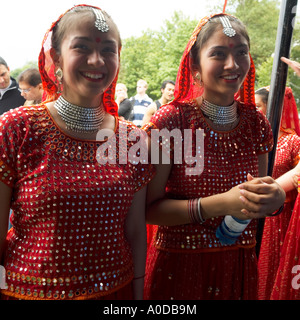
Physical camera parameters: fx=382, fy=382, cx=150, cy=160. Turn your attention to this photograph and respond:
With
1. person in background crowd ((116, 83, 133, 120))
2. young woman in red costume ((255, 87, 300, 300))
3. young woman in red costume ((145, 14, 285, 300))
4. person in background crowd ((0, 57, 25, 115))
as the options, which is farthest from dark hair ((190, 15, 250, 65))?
person in background crowd ((116, 83, 133, 120))

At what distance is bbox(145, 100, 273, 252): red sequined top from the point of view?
1.44 meters

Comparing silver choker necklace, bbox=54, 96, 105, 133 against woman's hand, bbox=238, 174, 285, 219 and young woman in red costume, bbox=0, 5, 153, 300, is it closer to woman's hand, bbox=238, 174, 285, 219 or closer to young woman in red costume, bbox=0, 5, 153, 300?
Answer: young woman in red costume, bbox=0, 5, 153, 300

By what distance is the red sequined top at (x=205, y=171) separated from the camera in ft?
4.71

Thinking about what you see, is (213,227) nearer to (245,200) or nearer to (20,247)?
(245,200)

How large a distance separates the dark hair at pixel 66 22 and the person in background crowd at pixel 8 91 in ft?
8.27

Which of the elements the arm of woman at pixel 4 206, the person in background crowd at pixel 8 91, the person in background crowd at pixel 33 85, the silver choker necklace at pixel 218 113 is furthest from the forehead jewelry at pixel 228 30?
the person in background crowd at pixel 8 91

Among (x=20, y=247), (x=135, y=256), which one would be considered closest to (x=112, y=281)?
(x=135, y=256)

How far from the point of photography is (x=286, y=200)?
8.45 feet

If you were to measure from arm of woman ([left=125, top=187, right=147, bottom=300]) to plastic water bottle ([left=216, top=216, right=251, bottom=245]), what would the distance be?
0.95ft

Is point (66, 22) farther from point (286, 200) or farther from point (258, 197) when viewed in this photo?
point (286, 200)

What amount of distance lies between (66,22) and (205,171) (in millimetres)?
711

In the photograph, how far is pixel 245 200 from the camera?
48.7 inches
